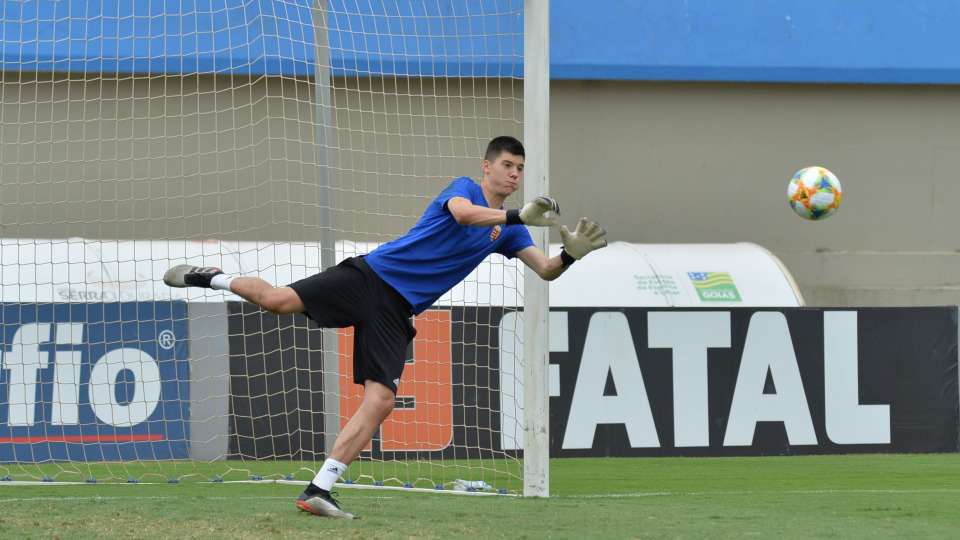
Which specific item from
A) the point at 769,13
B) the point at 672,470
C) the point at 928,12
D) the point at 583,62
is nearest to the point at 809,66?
the point at 769,13

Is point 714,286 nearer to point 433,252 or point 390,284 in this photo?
point 433,252

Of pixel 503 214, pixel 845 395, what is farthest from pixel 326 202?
pixel 845 395

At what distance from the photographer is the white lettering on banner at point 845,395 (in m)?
10.4

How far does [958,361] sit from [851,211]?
5734 mm

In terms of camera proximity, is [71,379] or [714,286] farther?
[714,286]

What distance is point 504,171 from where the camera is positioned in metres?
5.61

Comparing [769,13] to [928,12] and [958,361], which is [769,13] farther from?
[958,361]

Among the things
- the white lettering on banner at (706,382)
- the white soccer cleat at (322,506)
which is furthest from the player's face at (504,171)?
the white lettering on banner at (706,382)

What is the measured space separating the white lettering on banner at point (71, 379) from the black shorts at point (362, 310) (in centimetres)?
436

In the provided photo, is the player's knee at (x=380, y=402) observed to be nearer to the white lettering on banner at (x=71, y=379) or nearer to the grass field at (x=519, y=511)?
the grass field at (x=519, y=511)

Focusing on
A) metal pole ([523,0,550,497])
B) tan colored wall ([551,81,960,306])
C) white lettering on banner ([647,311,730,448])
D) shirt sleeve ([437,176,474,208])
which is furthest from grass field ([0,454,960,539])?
tan colored wall ([551,81,960,306])

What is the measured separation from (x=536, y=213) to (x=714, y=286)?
28.0 ft

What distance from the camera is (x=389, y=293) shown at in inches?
215

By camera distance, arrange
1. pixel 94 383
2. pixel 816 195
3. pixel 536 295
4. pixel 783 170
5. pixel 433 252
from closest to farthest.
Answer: pixel 433 252 → pixel 536 295 → pixel 94 383 → pixel 816 195 → pixel 783 170
